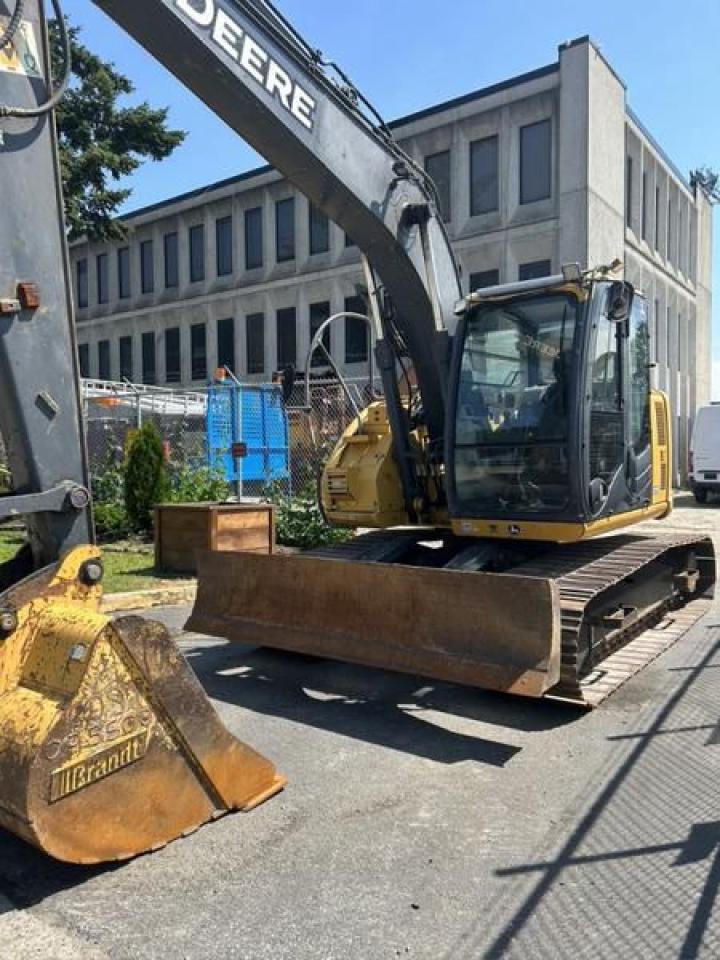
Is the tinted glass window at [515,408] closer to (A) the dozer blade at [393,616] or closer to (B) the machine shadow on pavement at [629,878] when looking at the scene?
(A) the dozer blade at [393,616]

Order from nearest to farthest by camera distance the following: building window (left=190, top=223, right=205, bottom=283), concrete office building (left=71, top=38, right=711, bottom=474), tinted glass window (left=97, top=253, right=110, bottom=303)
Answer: concrete office building (left=71, top=38, right=711, bottom=474)
building window (left=190, top=223, right=205, bottom=283)
tinted glass window (left=97, top=253, right=110, bottom=303)

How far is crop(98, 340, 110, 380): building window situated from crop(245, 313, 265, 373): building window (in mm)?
8958

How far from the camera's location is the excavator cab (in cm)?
581

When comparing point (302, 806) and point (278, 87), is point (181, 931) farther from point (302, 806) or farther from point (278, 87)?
point (278, 87)

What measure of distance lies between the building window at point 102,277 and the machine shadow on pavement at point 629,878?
36.1 metres

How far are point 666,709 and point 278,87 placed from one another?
4471 millimetres

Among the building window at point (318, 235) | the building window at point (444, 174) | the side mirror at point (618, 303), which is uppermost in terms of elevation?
the building window at point (444, 174)

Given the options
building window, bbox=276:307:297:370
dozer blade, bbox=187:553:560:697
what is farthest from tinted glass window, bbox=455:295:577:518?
building window, bbox=276:307:297:370

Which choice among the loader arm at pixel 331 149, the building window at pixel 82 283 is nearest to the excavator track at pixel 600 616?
the loader arm at pixel 331 149

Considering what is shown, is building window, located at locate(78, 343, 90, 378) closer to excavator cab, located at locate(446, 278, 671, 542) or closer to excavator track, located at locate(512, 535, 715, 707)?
excavator track, located at locate(512, 535, 715, 707)

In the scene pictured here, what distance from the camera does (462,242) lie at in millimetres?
24953

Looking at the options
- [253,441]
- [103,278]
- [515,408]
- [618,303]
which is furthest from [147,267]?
[618,303]

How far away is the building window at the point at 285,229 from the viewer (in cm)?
2941

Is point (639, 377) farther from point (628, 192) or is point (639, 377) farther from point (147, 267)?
point (147, 267)
